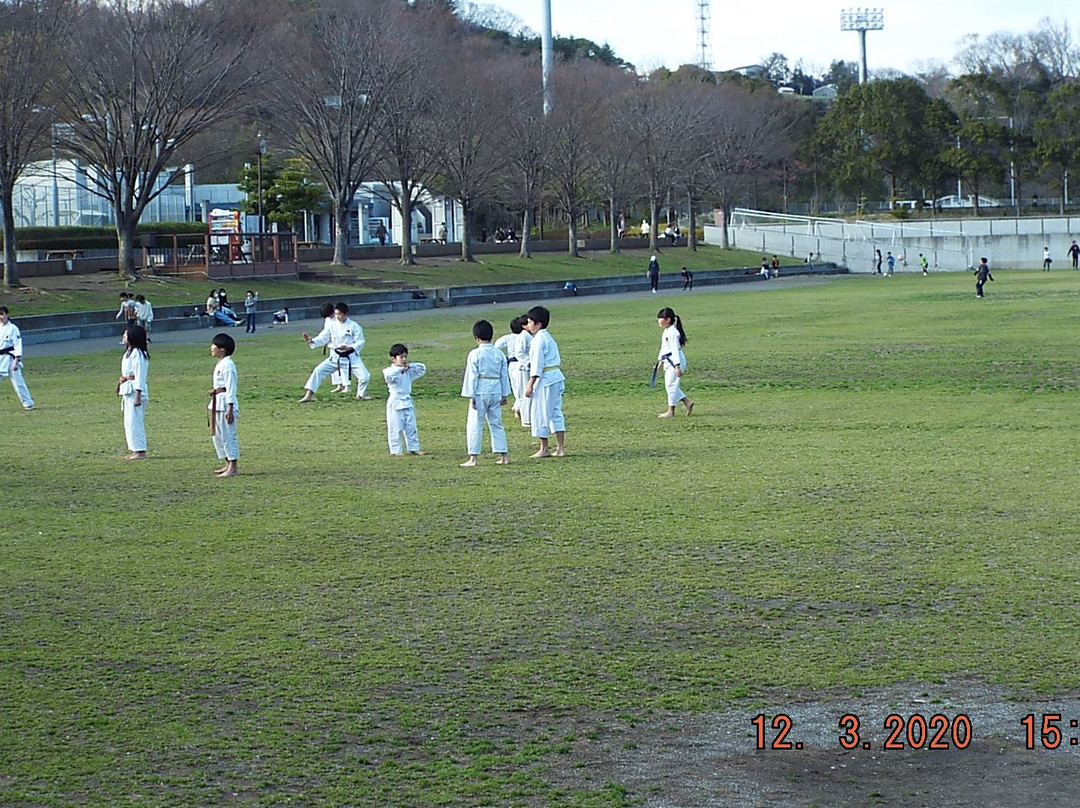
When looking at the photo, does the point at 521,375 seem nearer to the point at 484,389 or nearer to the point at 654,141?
the point at 484,389

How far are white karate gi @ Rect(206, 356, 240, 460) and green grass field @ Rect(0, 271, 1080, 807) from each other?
389 mm

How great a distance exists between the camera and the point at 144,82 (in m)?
43.1

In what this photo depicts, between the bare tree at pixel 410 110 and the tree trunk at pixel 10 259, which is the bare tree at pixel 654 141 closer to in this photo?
the bare tree at pixel 410 110

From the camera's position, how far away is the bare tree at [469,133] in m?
60.9

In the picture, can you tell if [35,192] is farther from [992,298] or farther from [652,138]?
[992,298]

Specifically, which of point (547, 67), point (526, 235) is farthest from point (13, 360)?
point (547, 67)

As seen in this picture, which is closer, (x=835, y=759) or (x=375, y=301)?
(x=835, y=759)

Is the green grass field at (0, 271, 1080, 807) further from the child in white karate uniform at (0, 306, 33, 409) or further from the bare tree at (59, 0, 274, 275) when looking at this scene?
the bare tree at (59, 0, 274, 275)

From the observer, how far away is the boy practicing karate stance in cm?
1955

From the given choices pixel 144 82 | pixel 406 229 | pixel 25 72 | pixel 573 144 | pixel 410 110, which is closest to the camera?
pixel 25 72

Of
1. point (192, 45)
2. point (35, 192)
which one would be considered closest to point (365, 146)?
point (192, 45)

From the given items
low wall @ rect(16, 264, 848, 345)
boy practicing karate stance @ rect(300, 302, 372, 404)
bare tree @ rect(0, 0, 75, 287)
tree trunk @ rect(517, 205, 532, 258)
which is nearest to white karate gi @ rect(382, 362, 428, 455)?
boy practicing karate stance @ rect(300, 302, 372, 404)

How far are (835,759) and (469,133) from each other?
57.7 m

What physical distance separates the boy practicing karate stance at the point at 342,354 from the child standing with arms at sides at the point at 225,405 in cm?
676
